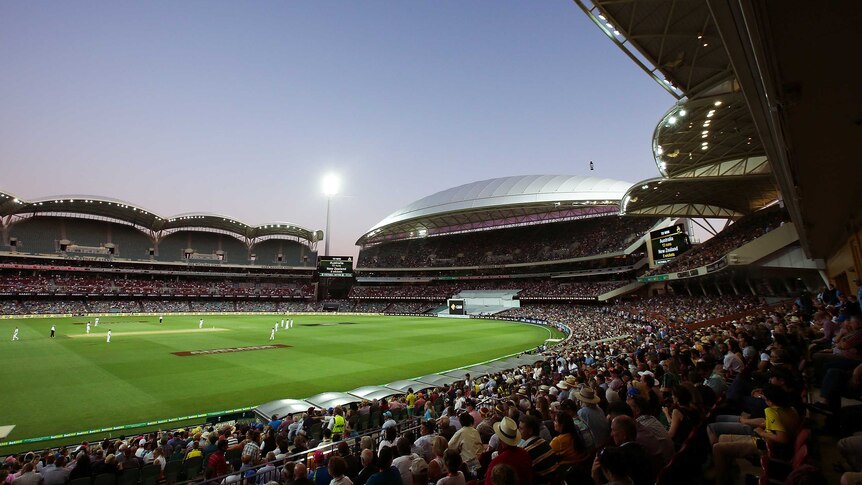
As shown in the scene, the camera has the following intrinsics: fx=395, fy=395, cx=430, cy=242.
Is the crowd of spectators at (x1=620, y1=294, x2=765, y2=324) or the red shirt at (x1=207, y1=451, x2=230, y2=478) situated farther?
the crowd of spectators at (x1=620, y1=294, x2=765, y2=324)

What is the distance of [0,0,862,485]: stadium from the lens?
14.6 ft

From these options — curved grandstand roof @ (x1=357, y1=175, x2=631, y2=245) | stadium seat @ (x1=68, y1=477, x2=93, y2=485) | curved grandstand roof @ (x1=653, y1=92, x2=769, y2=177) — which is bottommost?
stadium seat @ (x1=68, y1=477, x2=93, y2=485)

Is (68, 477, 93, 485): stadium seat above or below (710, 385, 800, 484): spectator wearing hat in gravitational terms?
below

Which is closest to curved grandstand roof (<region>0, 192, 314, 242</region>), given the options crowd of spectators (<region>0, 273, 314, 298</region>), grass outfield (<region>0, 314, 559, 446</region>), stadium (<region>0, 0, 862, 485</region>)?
stadium (<region>0, 0, 862, 485</region>)

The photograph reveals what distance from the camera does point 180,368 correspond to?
20.8 meters

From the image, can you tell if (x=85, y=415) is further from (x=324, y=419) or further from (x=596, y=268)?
(x=596, y=268)

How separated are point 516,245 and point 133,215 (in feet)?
228

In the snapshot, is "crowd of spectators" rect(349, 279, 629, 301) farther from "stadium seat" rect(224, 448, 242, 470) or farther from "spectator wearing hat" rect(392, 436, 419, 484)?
"spectator wearing hat" rect(392, 436, 419, 484)

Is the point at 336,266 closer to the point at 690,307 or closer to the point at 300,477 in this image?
the point at 690,307

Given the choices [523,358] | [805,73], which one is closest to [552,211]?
[523,358]

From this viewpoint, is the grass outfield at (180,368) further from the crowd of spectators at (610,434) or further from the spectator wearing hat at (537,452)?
the spectator wearing hat at (537,452)

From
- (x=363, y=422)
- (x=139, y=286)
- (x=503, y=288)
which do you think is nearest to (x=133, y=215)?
(x=139, y=286)

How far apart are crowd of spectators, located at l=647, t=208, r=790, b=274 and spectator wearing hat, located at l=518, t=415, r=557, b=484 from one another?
32.6 m

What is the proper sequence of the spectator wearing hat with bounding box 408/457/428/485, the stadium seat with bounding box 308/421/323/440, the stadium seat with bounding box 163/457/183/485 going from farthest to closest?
the stadium seat with bounding box 308/421/323/440
the stadium seat with bounding box 163/457/183/485
the spectator wearing hat with bounding box 408/457/428/485
